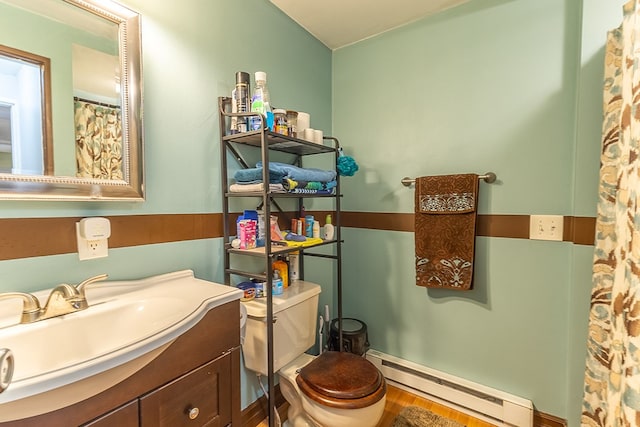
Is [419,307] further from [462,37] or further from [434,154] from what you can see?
[462,37]

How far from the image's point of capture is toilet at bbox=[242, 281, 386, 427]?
3.87ft

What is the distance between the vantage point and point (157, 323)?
0.81 meters

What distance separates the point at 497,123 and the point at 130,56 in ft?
5.64

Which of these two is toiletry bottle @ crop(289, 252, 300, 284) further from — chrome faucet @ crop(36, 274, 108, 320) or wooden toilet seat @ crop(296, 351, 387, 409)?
chrome faucet @ crop(36, 274, 108, 320)

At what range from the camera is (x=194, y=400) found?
82 cm

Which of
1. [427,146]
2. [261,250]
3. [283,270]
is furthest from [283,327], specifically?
[427,146]

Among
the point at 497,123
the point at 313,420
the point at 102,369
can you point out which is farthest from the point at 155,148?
the point at 497,123

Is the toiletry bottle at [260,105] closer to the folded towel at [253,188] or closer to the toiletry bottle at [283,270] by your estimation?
the folded towel at [253,188]

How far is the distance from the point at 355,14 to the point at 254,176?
121 cm

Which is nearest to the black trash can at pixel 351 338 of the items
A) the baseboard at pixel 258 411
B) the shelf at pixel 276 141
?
the baseboard at pixel 258 411

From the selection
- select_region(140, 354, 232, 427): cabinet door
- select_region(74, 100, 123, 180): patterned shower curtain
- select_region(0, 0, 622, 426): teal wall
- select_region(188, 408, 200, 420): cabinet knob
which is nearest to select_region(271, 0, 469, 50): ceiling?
select_region(0, 0, 622, 426): teal wall

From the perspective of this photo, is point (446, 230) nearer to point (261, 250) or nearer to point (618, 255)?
point (618, 255)

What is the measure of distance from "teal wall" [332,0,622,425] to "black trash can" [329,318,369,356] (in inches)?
6.0

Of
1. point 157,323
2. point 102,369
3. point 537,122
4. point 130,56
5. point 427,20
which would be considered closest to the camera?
point 102,369
